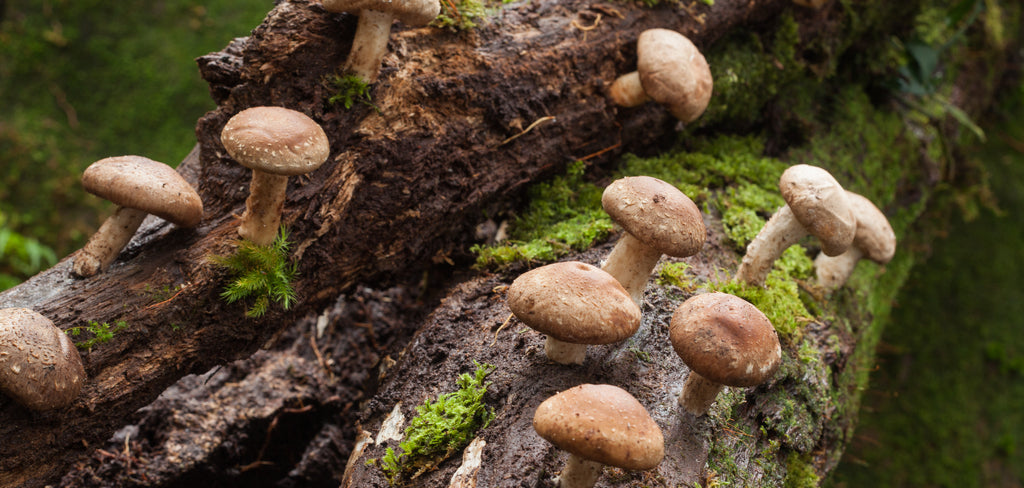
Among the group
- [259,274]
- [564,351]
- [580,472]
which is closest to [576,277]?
[564,351]

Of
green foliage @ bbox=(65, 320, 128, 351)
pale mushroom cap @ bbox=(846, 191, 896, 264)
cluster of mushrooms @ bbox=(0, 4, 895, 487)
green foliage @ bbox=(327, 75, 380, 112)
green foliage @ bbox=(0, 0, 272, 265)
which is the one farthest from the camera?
green foliage @ bbox=(0, 0, 272, 265)

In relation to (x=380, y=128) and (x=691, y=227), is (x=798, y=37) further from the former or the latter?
(x=380, y=128)

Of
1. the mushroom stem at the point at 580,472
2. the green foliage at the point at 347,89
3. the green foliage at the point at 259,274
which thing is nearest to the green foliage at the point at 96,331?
the green foliage at the point at 259,274

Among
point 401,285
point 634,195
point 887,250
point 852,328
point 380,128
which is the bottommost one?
point 852,328

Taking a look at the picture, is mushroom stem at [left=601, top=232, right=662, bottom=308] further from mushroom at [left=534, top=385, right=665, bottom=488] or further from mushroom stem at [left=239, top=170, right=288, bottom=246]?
mushroom stem at [left=239, top=170, right=288, bottom=246]

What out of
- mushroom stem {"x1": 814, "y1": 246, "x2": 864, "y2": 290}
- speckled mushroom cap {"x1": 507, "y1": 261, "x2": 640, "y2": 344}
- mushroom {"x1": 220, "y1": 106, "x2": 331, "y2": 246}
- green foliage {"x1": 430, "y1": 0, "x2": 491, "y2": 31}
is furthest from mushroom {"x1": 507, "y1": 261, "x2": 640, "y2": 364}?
mushroom stem {"x1": 814, "y1": 246, "x2": 864, "y2": 290}

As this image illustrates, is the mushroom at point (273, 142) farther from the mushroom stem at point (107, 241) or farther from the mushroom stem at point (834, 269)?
the mushroom stem at point (834, 269)

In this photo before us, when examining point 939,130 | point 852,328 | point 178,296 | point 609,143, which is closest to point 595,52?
point 609,143
